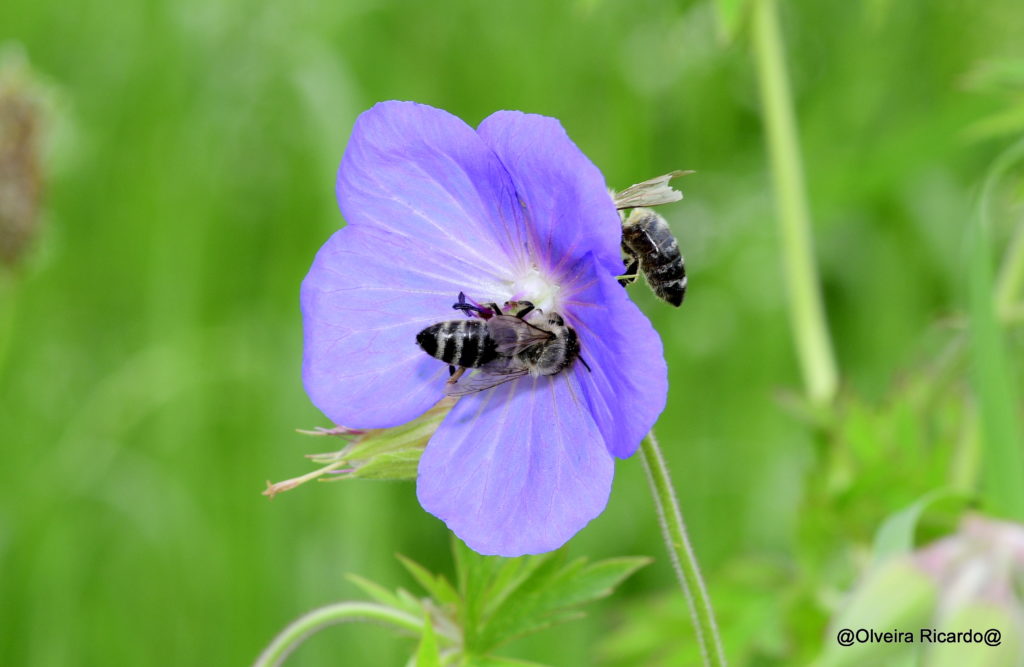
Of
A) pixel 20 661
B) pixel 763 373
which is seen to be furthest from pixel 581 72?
pixel 20 661

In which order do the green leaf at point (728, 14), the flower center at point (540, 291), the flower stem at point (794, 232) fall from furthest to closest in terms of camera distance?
the flower stem at point (794, 232)
the green leaf at point (728, 14)
the flower center at point (540, 291)

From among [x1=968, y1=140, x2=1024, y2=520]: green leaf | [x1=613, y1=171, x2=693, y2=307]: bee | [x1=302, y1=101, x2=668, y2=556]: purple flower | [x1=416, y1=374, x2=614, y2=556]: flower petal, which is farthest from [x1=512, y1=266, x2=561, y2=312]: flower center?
[x1=968, y1=140, x2=1024, y2=520]: green leaf

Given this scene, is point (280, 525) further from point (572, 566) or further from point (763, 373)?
point (572, 566)

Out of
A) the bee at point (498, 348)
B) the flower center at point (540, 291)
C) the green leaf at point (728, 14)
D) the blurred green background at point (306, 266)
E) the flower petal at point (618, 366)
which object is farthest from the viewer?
the blurred green background at point (306, 266)

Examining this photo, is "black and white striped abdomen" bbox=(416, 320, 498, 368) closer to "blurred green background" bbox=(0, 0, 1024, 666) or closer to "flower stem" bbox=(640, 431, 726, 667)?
"flower stem" bbox=(640, 431, 726, 667)

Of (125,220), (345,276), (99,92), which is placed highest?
(99,92)

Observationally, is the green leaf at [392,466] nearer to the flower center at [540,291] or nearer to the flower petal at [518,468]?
the flower petal at [518,468]

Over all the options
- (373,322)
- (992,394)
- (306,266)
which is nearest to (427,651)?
(373,322)

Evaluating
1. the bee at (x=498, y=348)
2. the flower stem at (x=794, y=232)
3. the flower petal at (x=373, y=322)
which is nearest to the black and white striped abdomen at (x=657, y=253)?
the bee at (x=498, y=348)
